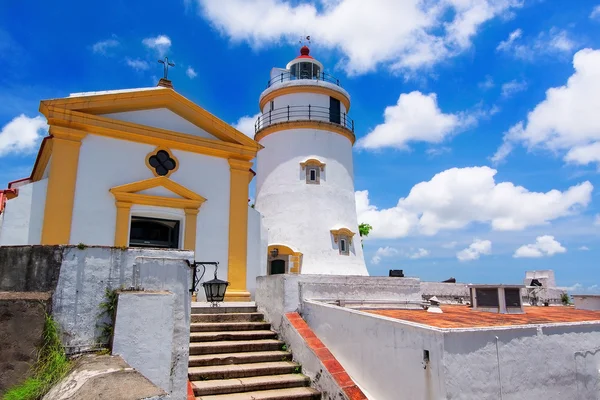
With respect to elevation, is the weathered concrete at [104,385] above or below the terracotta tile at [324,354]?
above

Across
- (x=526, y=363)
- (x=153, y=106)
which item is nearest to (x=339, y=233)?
(x=153, y=106)

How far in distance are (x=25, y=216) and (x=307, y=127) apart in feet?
38.7

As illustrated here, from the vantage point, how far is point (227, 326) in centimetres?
914

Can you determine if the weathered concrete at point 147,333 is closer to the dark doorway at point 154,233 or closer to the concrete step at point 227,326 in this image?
the concrete step at point 227,326

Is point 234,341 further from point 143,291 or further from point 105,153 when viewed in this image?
point 105,153

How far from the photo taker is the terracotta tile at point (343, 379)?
7.19 metres

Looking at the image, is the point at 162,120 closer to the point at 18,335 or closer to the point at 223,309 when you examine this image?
the point at 223,309

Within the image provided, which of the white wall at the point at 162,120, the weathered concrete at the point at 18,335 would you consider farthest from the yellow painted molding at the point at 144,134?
the weathered concrete at the point at 18,335

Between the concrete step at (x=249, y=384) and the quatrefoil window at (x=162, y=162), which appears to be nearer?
the concrete step at (x=249, y=384)

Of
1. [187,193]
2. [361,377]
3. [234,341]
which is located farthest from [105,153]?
[361,377]

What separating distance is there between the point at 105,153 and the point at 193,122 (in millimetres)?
2845

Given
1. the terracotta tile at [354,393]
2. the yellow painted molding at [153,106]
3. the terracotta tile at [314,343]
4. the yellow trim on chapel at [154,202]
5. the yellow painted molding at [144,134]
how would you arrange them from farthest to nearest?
1. the yellow trim on chapel at [154,202]
2. the yellow painted molding at [153,106]
3. the yellow painted molding at [144,134]
4. the terracotta tile at [314,343]
5. the terracotta tile at [354,393]

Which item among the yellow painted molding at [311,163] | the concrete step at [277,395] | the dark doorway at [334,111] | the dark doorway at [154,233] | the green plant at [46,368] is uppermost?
the dark doorway at [334,111]

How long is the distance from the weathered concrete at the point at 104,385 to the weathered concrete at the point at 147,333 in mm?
658
